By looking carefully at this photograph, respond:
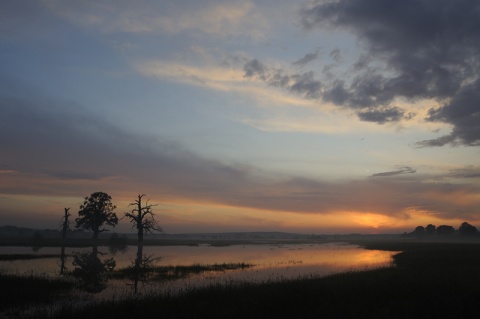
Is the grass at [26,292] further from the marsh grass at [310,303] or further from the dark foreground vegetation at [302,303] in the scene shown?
the marsh grass at [310,303]

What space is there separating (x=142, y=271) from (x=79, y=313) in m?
19.8

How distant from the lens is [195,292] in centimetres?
2166

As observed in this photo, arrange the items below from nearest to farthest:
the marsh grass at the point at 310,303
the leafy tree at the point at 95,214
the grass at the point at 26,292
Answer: the marsh grass at the point at 310,303 < the grass at the point at 26,292 < the leafy tree at the point at 95,214

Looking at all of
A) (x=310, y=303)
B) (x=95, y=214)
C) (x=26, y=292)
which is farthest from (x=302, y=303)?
(x=95, y=214)

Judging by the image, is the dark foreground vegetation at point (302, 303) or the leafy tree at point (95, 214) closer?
the dark foreground vegetation at point (302, 303)

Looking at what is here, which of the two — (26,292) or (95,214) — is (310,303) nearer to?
(26,292)

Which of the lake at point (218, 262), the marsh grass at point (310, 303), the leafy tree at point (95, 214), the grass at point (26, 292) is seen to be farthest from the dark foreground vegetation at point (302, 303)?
the leafy tree at point (95, 214)

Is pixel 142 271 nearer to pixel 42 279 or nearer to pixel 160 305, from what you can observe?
pixel 42 279

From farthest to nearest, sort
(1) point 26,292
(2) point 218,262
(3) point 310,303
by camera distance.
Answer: (2) point 218,262
(1) point 26,292
(3) point 310,303

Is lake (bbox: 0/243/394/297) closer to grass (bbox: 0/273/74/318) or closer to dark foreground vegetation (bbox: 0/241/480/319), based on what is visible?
grass (bbox: 0/273/74/318)

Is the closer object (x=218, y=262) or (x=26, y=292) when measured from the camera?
(x=26, y=292)

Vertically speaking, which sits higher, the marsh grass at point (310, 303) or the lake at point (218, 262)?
the marsh grass at point (310, 303)

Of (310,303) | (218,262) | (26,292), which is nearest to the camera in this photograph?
(310,303)

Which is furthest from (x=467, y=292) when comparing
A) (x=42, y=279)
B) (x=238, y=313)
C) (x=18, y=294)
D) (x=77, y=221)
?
(x=77, y=221)
